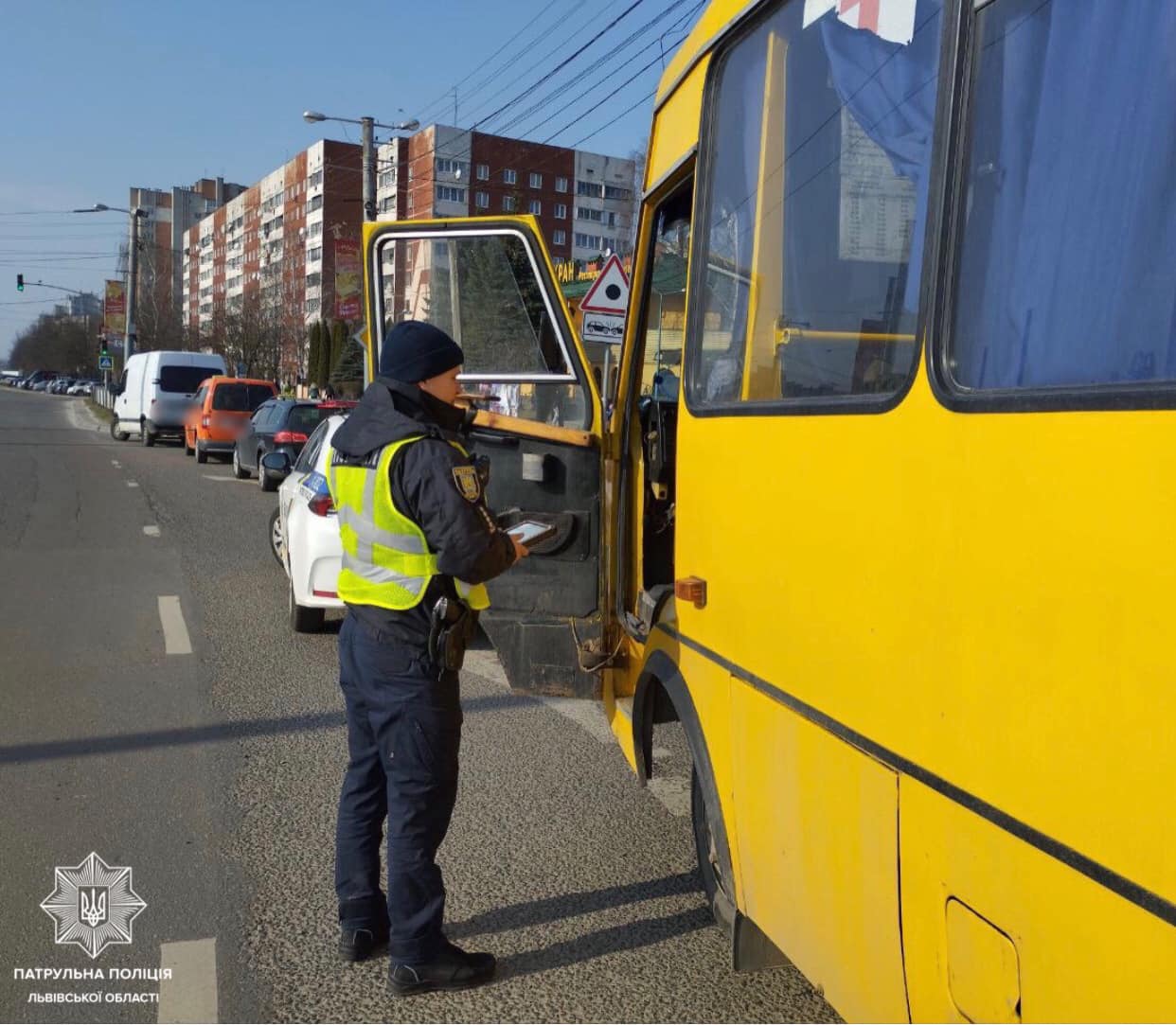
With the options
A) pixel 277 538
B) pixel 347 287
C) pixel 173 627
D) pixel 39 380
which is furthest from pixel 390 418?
pixel 39 380

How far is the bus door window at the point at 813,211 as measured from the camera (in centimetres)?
228

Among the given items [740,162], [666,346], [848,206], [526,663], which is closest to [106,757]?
[526,663]

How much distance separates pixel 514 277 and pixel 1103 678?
3.30 m

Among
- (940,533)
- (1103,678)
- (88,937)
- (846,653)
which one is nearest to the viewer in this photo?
(1103,678)

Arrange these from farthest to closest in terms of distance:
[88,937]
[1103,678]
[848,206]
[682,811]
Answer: [682,811]
[88,937]
[848,206]
[1103,678]

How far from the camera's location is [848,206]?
2545 mm

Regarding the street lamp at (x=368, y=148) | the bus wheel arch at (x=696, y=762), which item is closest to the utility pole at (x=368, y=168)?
the street lamp at (x=368, y=148)

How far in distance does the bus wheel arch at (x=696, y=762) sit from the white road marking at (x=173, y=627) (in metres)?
4.89

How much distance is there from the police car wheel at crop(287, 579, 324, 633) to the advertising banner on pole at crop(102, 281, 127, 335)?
57.5 m

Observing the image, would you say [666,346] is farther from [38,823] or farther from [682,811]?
[38,823]

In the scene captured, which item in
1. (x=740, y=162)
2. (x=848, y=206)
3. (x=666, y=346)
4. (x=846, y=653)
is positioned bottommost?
(x=846, y=653)

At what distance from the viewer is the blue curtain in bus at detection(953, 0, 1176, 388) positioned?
1691 mm

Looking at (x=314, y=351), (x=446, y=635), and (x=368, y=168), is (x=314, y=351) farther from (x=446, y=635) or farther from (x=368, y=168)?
(x=446, y=635)

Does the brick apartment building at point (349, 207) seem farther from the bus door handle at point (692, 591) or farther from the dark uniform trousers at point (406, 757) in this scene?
the bus door handle at point (692, 591)
